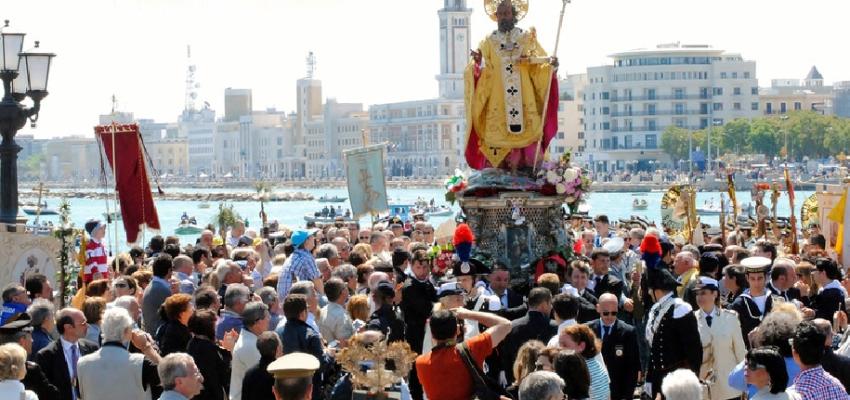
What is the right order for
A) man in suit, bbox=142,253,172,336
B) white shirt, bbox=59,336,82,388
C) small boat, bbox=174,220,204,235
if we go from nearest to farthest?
white shirt, bbox=59,336,82,388
man in suit, bbox=142,253,172,336
small boat, bbox=174,220,204,235

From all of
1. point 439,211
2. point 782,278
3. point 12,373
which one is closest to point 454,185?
point 782,278

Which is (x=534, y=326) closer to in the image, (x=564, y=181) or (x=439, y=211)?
(x=564, y=181)

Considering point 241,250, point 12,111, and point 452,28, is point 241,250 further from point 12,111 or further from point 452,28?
point 452,28

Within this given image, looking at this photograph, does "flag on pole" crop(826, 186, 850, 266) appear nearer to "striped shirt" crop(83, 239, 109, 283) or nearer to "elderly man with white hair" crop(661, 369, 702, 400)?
"striped shirt" crop(83, 239, 109, 283)

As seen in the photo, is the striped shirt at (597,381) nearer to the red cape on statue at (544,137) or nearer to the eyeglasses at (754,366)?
the eyeglasses at (754,366)

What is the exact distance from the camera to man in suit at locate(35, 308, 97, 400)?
9.89 m

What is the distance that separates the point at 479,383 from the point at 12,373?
7.56 feet

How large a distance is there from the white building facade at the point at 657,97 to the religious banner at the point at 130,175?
126221 millimetres

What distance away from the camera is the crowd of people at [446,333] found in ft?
27.8

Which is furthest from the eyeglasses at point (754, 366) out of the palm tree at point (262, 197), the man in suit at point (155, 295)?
the palm tree at point (262, 197)

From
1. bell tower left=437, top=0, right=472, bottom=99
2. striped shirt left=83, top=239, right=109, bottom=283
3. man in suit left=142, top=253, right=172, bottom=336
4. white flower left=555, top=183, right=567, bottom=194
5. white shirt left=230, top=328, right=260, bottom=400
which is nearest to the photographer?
white shirt left=230, top=328, right=260, bottom=400

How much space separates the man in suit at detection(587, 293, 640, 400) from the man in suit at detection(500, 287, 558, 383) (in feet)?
1.10

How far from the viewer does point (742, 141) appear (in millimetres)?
135375

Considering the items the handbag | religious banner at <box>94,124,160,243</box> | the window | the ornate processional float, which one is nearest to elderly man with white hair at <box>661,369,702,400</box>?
the handbag
